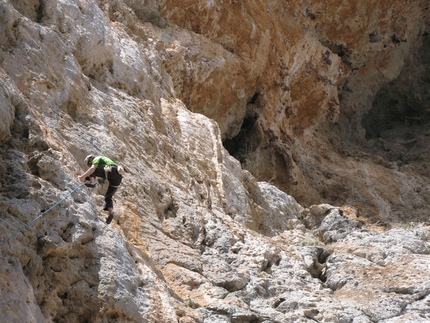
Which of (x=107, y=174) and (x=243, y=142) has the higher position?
(x=243, y=142)

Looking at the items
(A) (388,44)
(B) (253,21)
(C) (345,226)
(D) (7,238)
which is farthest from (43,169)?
(A) (388,44)

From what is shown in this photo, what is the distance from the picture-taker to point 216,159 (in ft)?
39.4

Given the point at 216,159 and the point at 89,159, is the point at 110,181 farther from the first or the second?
the point at 216,159

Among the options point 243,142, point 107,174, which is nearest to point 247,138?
point 243,142

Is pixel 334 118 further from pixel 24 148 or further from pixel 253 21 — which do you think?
pixel 24 148

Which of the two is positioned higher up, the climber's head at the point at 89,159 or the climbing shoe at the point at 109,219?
the climber's head at the point at 89,159

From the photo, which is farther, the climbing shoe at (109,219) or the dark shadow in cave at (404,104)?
the dark shadow in cave at (404,104)

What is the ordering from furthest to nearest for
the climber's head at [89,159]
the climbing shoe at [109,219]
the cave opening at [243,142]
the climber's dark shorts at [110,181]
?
the cave opening at [243,142]
the climber's head at [89,159]
the climber's dark shorts at [110,181]
the climbing shoe at [109,219]

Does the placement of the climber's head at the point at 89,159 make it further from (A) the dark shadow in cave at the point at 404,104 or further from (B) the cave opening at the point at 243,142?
(A) the dark shadow in cave at the point at 404,104

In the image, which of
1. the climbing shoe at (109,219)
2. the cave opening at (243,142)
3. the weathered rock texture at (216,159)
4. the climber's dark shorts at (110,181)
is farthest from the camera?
the cave opening at (243,142)

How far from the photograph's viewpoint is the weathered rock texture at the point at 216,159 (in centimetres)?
674

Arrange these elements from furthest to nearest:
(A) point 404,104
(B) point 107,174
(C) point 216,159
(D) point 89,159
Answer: (A) point 404,104 → (C) point 216,159 → (D) point 89,159 → (B) point 107,174

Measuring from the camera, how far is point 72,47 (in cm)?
1014

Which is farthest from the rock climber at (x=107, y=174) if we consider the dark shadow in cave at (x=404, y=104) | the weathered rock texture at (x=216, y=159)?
the dark shadow in cave at (x=404, y=104)
